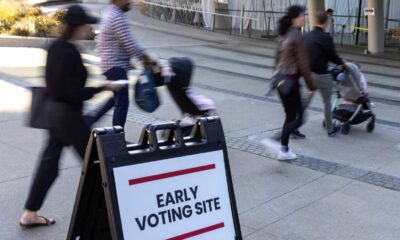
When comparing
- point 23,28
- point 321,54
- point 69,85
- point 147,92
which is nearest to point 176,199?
point 69,85

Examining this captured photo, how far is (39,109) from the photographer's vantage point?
12.8 feet

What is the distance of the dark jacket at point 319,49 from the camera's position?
22.9 feet

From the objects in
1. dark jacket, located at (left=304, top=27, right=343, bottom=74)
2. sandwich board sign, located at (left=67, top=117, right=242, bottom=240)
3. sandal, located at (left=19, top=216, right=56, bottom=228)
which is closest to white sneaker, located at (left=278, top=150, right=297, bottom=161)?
dark jacket, located at (left=304, top=27, right=343, bottom=74)

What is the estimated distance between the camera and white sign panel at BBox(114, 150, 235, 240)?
8.44 feet

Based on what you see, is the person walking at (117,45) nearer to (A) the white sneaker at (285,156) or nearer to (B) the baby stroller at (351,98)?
(A) the white sneaker at (285,156)

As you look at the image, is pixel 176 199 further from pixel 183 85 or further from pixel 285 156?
pixel 285 156

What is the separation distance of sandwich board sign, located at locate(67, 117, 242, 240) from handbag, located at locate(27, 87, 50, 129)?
126 centimetres

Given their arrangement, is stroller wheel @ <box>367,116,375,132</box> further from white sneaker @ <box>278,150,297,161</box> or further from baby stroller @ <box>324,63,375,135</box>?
white sneaker @ <box>278,150,297,161</box>

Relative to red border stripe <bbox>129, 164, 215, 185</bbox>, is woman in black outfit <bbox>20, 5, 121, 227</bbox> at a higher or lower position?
higher

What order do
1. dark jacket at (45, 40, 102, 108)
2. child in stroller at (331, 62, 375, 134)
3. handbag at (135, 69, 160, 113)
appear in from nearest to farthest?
dark jacket at (45, 40, 102, 108)
handbag at (135, 69, 160, 113)
child in stroller at (331, 62, 375, 134)

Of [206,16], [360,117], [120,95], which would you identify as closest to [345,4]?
[206,16]

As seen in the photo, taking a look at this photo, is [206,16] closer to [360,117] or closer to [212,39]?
[212,39]

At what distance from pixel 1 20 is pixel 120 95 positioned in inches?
438

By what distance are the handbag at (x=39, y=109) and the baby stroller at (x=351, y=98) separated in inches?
190
